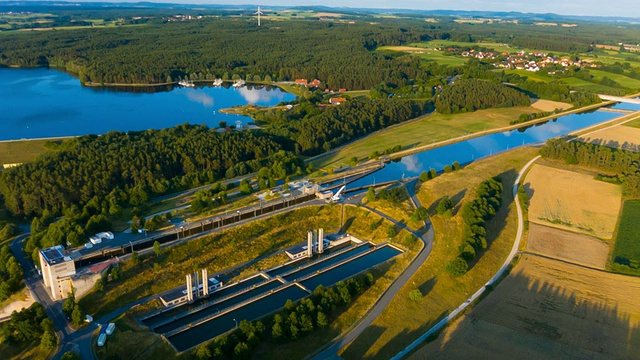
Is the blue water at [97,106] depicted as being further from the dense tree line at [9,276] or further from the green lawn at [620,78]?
the green lawn at [620,78]

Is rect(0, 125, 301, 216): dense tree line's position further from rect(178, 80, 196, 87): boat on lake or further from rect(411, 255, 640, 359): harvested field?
rect(178, 80, 196, 87): boat on lake

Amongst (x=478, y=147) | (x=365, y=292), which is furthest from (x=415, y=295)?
(x=478, y=147)

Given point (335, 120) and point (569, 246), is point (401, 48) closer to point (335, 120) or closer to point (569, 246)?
point (335, 120)


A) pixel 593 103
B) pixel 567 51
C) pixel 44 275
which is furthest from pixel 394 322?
pixel 567 51

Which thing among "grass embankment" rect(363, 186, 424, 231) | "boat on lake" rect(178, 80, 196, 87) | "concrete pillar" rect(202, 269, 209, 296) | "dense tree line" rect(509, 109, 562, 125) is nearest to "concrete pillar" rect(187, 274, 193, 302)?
"concrete pillar" rect(202, 269, 209, 296)

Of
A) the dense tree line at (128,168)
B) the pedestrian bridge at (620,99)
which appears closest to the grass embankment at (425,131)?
Answer: the dense tree line at (128,168)

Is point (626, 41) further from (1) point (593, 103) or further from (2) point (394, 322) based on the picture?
(2) point (394, 322)
